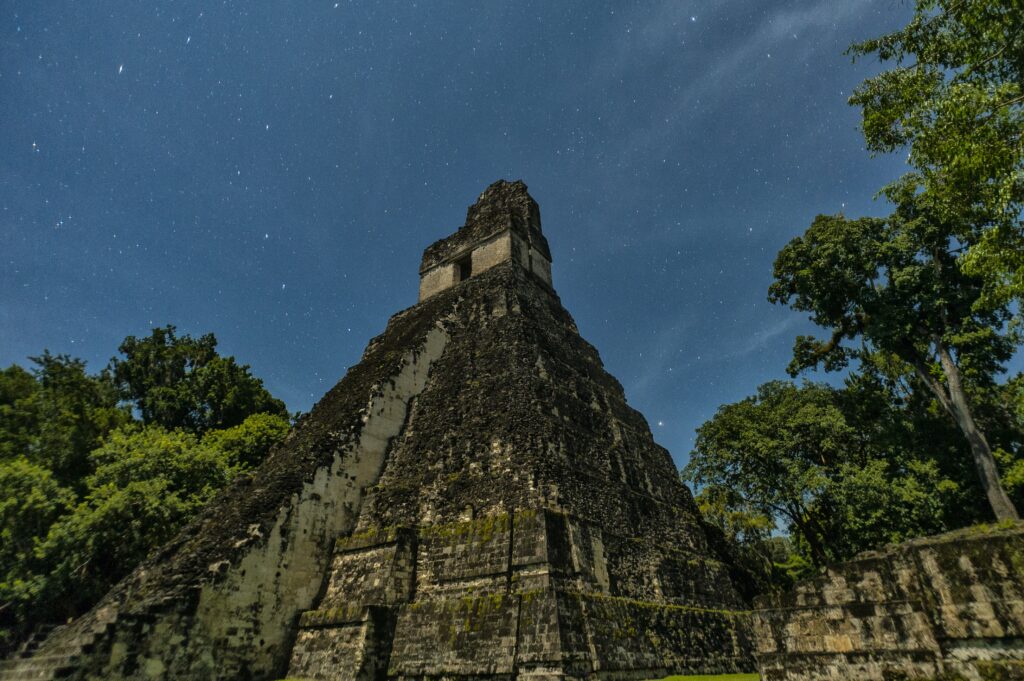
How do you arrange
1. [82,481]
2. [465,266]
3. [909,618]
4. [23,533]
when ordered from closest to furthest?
[909,618] < [23,533] < [82,481] < [465,266]

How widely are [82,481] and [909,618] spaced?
1986 cm

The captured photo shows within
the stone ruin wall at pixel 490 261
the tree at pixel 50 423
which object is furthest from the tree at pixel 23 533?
the stone ruin wall at pixel 490 261

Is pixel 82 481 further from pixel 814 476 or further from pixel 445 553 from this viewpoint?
pixel 814 476

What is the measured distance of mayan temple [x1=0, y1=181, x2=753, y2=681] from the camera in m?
7.58

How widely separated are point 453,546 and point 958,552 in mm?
6829

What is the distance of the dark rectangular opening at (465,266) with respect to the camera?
18.0m

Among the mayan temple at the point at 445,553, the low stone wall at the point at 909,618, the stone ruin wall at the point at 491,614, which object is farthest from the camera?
the mayan temple at the point at 445,553

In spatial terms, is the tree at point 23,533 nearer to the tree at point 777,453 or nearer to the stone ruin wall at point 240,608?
the stone ruin wall at point 240,608

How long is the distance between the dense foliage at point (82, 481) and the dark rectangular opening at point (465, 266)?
33.1 ft

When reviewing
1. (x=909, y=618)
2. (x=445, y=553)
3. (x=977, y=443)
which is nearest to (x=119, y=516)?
(x=445, y=553)

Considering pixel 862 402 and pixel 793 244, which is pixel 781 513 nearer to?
pixel 862 402

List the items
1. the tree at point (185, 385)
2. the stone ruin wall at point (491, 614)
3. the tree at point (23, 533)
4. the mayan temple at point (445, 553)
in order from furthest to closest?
the tree at point (185, 385)
the tree at point (23, 533)
the mayan temple at point (445, 553)
the stone ruin wall at point (491, 614)

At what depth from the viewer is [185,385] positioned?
77.8 feet

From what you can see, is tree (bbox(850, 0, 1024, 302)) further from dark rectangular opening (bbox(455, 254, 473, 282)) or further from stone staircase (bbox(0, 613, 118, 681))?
stone staircase (bbox(0, 613, 118, 681))
